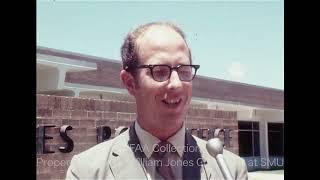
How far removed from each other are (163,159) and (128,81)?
2.25 ft

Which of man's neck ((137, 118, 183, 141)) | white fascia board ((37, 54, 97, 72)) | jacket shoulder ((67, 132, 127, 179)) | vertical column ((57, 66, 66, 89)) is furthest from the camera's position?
vertical column ((57, 66, 66, 89))

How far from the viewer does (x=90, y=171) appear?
4055 millimetres

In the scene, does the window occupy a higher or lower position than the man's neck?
lower

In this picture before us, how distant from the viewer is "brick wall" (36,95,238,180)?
4.34 meters

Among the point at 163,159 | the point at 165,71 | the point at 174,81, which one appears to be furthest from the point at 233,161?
the point at 165,71

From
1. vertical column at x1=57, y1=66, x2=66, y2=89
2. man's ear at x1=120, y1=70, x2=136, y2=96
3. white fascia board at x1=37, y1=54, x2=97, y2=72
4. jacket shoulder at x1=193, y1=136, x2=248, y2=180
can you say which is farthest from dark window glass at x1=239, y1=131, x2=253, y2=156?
vertical column at x1=57, y1=66, x2=66, y2=89

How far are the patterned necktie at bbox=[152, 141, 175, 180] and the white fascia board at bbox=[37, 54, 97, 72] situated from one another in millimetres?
1117

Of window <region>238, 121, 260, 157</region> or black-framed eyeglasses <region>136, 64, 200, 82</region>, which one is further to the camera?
window <region>238, 121, 260, 157</region>

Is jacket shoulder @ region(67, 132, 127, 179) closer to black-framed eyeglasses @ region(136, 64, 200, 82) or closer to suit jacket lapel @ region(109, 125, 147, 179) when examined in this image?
suit jacket lapel @ region(109, 125, 147, 179)

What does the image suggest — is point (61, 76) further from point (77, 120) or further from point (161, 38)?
point (161, 38)

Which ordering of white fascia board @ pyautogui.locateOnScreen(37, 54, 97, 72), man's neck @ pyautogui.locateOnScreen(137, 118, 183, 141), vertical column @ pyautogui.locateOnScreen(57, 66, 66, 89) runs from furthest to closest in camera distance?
1. vertical column @ pyautogui.locateOnScreen(57, 66, 66, 89)
2. white fascia board @ pyautogui.locateOnScreen(37, 54, 97, 72)
3. man's neck @ pyautogui.locateOnScreen(137, 118, 183, 141)

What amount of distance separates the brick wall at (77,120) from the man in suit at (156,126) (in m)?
0.13
